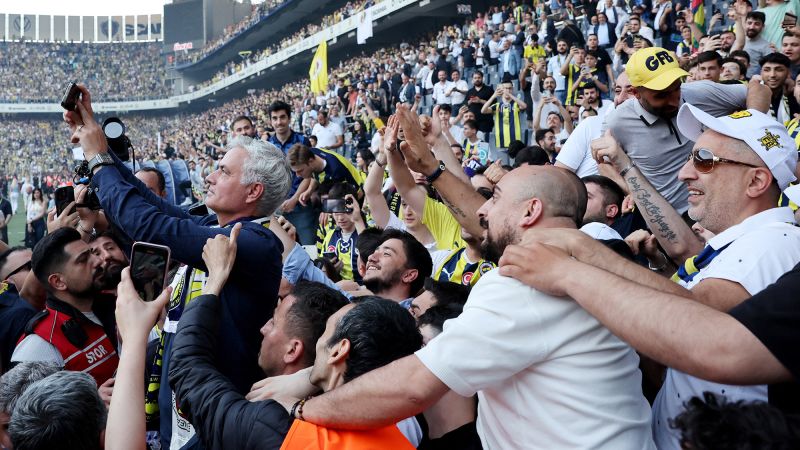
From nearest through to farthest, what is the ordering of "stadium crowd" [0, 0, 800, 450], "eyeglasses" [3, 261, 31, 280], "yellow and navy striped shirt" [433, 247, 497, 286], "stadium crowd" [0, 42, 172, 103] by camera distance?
"stadium crowd" [0, 0, 800, 450], "yellow and navy striped shirt" [433, 247, 497, 286], "eyeglasses" [3, 261, 31, 280], "stadium crowd" [0, 42, 172, 103]

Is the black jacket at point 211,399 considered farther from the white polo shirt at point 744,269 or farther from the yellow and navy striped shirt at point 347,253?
the yellow and navy striped shirt at point 347,253

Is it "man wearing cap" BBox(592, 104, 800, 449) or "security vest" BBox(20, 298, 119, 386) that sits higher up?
"man wearing cap" BBox(592, 104, 800, 449)

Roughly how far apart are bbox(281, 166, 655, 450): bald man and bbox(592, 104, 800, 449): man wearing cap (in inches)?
8.6

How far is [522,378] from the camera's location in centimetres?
173

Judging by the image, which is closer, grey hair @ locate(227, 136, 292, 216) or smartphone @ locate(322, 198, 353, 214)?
grey hair @ locate(227, 136, 292, 216)

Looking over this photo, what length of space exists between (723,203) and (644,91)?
1569 millimetres

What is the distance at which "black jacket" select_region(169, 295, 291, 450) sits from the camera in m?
1.83

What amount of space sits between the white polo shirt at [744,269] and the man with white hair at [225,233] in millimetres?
1303

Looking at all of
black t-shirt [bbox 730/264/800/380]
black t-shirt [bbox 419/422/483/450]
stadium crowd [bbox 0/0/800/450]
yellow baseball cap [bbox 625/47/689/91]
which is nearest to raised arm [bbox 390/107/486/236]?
stadium crowd [bbox 0/0/800/450]

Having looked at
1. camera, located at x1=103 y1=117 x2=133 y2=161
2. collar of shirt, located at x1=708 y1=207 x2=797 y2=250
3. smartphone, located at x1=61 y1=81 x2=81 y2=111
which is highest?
smartphone, located at x1=61 y1=81 x2=81 y2=111

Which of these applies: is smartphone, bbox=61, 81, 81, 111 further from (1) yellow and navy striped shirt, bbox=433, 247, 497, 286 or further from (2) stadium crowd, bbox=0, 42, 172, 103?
(2) stadium crowd, bbox=0, 42, 172, 103

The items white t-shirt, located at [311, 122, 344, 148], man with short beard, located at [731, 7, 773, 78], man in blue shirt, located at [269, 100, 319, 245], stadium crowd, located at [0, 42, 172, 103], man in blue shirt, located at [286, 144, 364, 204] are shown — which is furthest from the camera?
stadium crowd, located at [0, 42, 172, 103]

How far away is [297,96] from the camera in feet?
103

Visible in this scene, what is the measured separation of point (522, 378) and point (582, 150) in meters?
2.95
